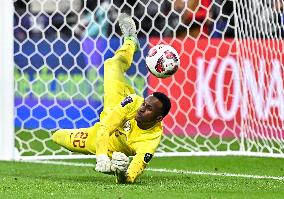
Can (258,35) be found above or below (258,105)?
above

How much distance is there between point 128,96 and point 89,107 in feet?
11.3

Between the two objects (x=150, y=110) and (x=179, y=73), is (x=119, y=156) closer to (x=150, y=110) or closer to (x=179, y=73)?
(x=150, y=110)

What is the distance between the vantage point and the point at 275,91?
1021 cm

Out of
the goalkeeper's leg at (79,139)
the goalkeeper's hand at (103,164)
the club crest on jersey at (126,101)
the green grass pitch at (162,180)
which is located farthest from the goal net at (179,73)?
the goalkeeper's hand at (103,164)

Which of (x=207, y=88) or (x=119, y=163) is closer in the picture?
(x=119, y=163)

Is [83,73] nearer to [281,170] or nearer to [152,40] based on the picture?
[152,40]

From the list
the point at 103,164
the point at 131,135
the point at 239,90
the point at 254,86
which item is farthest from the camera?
the point at 239,90

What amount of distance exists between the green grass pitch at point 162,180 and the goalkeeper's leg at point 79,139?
0.70ft

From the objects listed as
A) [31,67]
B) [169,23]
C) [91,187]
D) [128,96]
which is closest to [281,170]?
[128,96]

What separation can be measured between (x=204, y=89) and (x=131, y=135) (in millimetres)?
3906

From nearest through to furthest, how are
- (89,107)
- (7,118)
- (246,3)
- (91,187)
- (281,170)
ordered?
(91,187) → (281,170) → (7,118) → (246,3) → (89,107)

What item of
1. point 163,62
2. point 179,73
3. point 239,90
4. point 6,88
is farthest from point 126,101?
point 179,73

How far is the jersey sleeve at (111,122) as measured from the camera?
7.28 m

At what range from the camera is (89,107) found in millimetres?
11016
